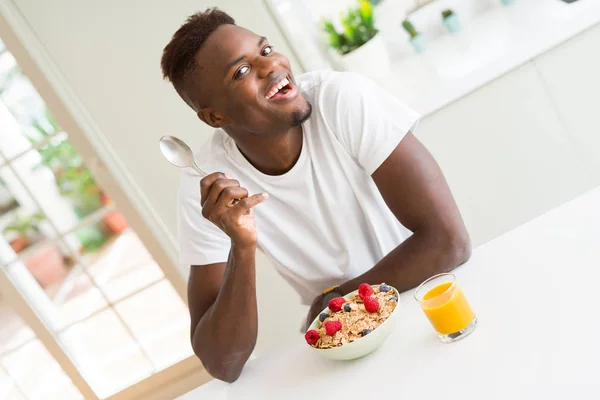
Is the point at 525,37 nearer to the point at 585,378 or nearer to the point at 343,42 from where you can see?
the point at 343,42

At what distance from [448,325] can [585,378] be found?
0.75 ft

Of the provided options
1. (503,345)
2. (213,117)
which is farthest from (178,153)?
(503,345)

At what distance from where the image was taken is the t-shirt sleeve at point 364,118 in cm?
134

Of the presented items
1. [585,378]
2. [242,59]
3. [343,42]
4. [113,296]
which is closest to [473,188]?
[343,42]

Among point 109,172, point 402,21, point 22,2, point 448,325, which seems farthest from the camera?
point 402,21

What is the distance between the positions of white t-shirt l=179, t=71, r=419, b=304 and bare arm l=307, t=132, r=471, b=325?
0.19 feet

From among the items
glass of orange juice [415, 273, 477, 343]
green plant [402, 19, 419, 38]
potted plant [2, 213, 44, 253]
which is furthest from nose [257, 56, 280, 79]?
potted plant [2, 213, 44, 253]

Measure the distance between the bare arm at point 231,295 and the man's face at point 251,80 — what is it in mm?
214

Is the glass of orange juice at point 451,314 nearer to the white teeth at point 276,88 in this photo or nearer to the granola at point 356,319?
the granola at point 356,319

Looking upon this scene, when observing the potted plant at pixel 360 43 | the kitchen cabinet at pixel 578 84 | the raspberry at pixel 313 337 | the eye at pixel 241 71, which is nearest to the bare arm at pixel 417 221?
the raspberry at pixel 313 337

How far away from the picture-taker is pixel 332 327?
3.57ft

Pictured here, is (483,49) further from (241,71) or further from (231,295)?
(231,295)

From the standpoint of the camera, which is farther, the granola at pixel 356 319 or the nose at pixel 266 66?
the nose at pixel 266 66

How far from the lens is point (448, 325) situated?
0.98 metres
